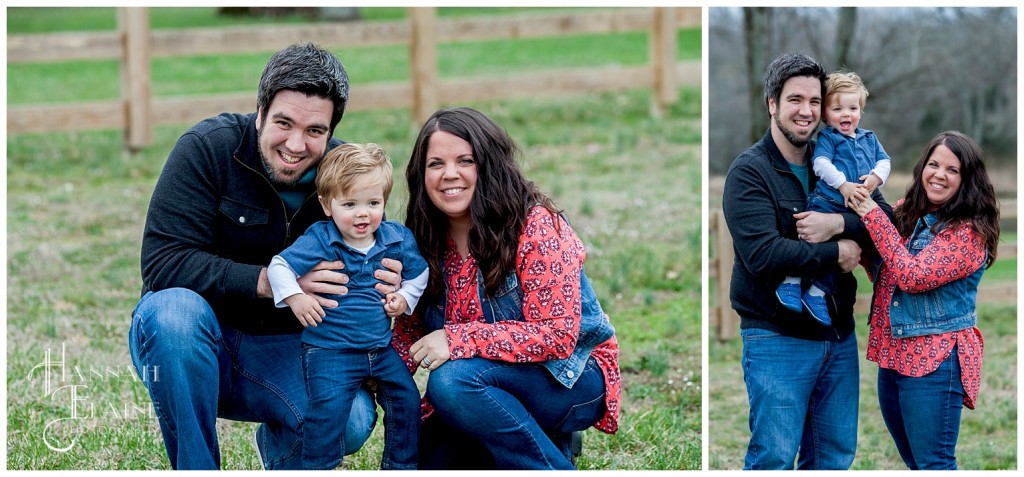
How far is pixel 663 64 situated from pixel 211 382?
881 cm

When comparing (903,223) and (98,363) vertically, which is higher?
(903,223)

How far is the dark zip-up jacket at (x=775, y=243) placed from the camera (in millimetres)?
3795

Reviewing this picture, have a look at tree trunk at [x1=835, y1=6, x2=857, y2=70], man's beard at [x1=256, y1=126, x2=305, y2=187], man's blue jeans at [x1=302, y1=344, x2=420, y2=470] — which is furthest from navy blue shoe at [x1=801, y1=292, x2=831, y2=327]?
tree trunk at [x1=835, y1=6, x2=857, y2=70]

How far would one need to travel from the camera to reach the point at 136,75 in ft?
32.4

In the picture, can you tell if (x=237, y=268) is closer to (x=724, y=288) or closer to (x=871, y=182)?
(x=871, y=182)

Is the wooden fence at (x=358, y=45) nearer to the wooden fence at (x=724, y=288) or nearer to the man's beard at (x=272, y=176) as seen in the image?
the wooden fence at (x=724, y=288)

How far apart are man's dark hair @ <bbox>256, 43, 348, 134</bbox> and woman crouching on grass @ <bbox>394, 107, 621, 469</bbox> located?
12.3 inches

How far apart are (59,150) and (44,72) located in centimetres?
629

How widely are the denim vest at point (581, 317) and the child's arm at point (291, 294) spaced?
17.0 inches

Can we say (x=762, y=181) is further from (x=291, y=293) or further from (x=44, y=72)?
(x=44, y=72)

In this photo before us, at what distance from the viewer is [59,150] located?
1047 centimetres

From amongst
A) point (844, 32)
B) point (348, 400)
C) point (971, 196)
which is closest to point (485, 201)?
point (348, 400)

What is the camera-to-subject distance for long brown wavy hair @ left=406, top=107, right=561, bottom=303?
3592 mm

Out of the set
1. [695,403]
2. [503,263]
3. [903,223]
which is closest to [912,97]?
[695,403]
